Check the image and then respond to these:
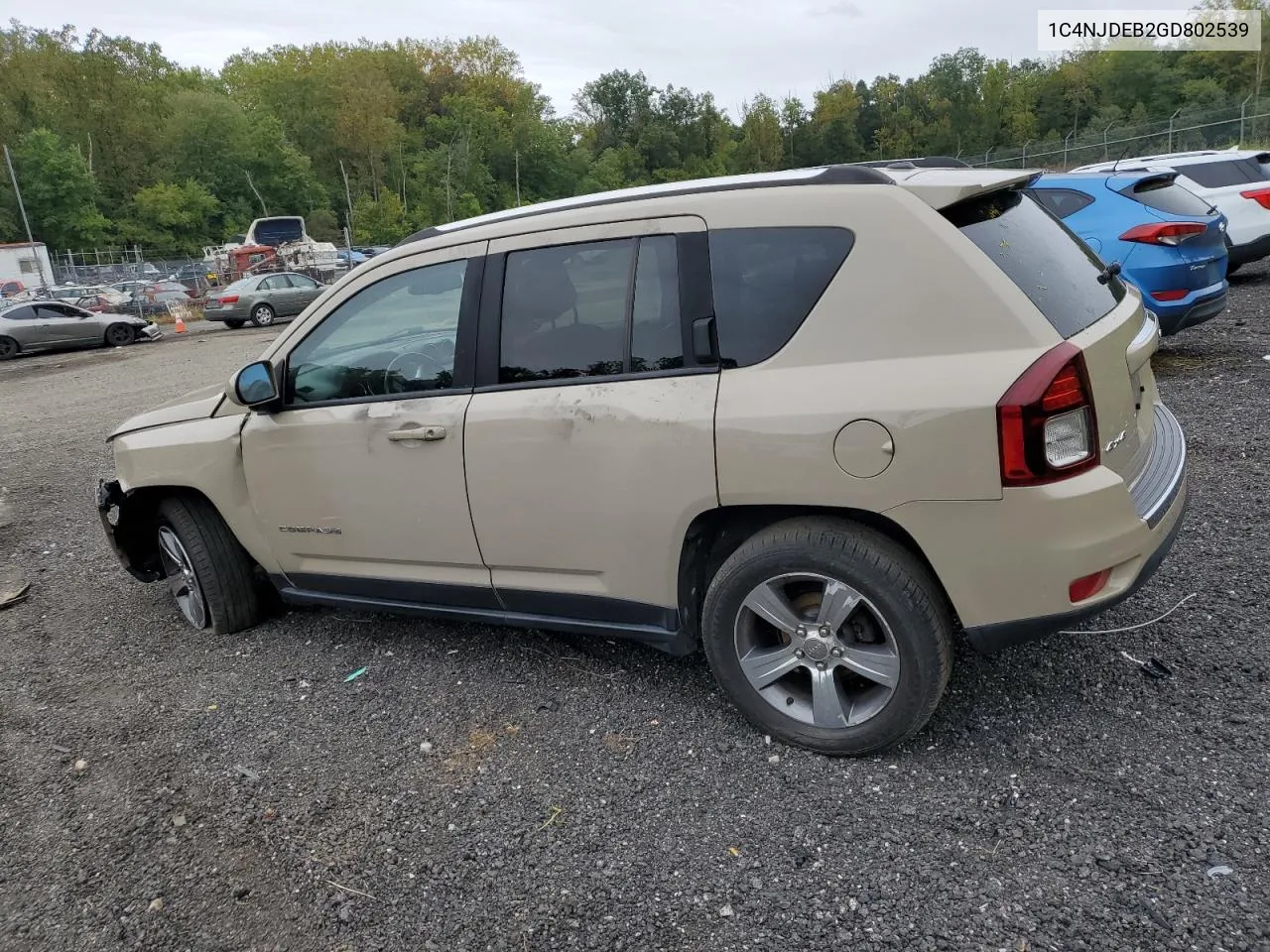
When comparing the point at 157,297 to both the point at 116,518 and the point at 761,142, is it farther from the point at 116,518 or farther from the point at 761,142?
the point at 761,142

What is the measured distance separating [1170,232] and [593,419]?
5988 millimetres

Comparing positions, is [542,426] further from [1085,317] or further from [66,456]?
[66,456]

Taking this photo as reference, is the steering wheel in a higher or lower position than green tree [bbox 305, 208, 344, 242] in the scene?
lower

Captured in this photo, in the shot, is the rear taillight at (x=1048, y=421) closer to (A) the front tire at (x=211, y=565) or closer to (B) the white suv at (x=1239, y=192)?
(A) the front tire at (x=211, y=565)

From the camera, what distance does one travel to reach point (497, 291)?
3375mm

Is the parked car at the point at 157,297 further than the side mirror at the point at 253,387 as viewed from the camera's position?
Yes

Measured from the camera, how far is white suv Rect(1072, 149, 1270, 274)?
11.3 metres

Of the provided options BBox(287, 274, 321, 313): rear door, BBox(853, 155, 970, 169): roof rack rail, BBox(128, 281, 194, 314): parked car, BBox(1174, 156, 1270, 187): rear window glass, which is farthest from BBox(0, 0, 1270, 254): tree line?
BBox(853, 155, 970, 169): roof rack rail

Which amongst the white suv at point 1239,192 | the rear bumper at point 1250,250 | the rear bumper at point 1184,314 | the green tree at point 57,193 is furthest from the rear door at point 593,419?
the green tree at point 57,193

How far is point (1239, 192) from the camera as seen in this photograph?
1138cm

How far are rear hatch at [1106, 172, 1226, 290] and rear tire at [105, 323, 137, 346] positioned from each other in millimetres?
23432

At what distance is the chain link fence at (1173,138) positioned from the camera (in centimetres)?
2995

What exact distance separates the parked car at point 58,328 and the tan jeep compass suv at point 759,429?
22.5 m

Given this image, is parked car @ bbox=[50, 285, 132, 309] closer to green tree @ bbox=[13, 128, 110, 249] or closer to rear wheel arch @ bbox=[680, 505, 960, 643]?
rear wheel arch @ bbox=[680, 505, 960, 643]
